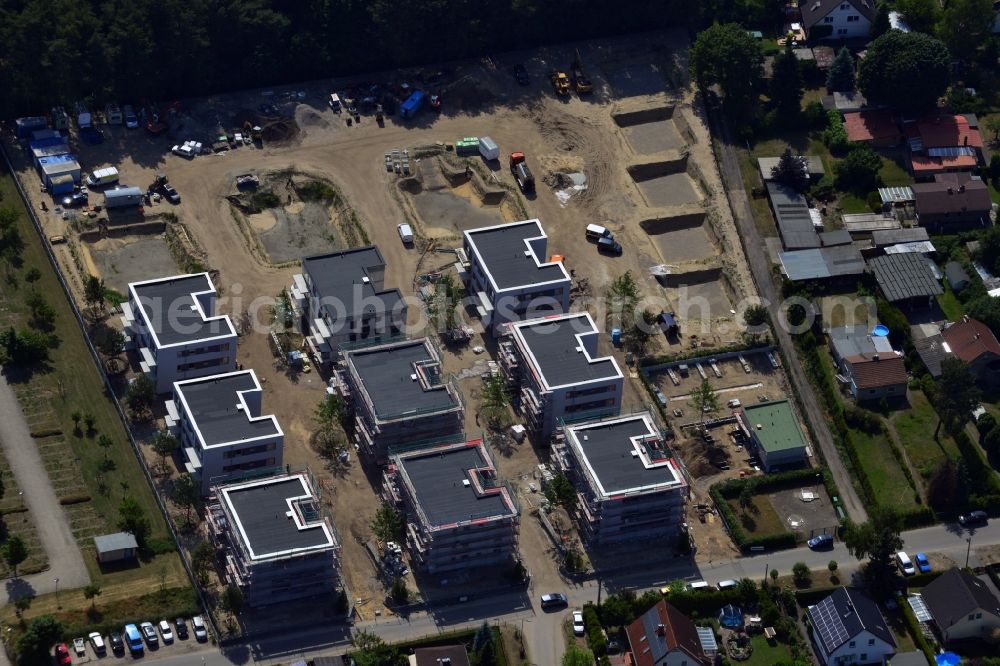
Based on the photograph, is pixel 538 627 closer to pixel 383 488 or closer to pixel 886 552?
pixel 383 488

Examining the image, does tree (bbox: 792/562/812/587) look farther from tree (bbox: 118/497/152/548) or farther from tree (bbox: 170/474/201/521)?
tree (bbox: 118/497/152/548)

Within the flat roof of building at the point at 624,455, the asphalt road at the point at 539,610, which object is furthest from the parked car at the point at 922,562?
the flat roof of building at the point at 624,455

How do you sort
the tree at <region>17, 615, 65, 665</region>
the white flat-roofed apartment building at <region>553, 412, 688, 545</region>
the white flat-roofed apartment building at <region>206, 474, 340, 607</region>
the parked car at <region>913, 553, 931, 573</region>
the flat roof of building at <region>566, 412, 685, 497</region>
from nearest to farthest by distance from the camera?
the tree at <region>17, 615, 65, 665</region> → the white flat-roofed apartment building at <region>206, 474, 340, 607</region> → the white flat-roofed apartment building at <region>553, 412, 688, 545</region> → the flat roof of building at <region>566, 412, 685, 497</region> → the parked car at <region>913, 553, 931, 573</region>

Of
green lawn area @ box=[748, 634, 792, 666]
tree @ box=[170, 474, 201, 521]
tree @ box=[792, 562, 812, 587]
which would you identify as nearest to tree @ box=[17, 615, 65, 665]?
tree @ box=[170, 474, 201, 521]

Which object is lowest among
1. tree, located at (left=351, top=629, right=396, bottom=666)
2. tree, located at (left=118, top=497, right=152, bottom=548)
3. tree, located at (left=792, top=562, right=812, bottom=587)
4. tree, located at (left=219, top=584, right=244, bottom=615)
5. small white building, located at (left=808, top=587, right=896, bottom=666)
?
small white building, located at (left=808, top=587, right=896, bottom=666)

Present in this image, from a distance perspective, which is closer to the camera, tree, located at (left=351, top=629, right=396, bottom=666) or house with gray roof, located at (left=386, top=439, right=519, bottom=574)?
tree, located at (left=351, top=629, right=396, bottom=666)

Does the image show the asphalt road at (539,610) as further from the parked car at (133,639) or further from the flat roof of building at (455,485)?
the flat roof of building at (455,485)

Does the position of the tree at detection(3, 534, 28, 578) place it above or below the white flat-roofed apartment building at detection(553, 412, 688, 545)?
above

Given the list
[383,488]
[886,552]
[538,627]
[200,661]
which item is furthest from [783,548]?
[200,661]
